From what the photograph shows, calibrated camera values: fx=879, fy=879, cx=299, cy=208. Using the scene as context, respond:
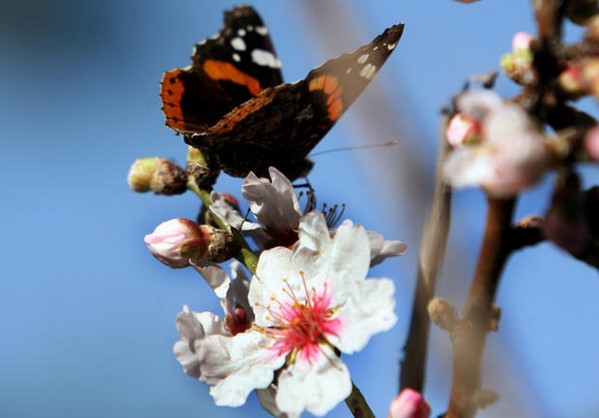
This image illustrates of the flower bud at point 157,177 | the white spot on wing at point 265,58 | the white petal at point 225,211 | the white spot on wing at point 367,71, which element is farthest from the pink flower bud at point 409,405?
the white spot on wing at point 265,58

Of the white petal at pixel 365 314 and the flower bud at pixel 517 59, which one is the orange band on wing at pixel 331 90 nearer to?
the white petal at pixel 365 314

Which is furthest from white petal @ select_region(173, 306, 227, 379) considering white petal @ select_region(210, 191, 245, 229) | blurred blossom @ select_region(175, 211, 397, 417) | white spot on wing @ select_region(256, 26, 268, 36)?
white spot on wing @ select_region(256, 26, 268, 36)

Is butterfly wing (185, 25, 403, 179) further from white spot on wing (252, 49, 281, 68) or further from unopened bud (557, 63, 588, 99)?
unopened bud (557, 63, 588, 99)

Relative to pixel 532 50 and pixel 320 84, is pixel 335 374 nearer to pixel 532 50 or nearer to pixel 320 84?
pixel 532 50

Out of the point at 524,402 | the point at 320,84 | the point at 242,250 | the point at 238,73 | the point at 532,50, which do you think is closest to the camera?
the point at 524,402

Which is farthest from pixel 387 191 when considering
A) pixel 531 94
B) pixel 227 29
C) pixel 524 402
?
pixel 227 29

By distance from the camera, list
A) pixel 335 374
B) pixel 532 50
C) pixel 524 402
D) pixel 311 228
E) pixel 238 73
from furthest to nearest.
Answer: pixel 238 73
pixel 311 228
pixel 335 374
pixel 532 50
pixel 524 402
